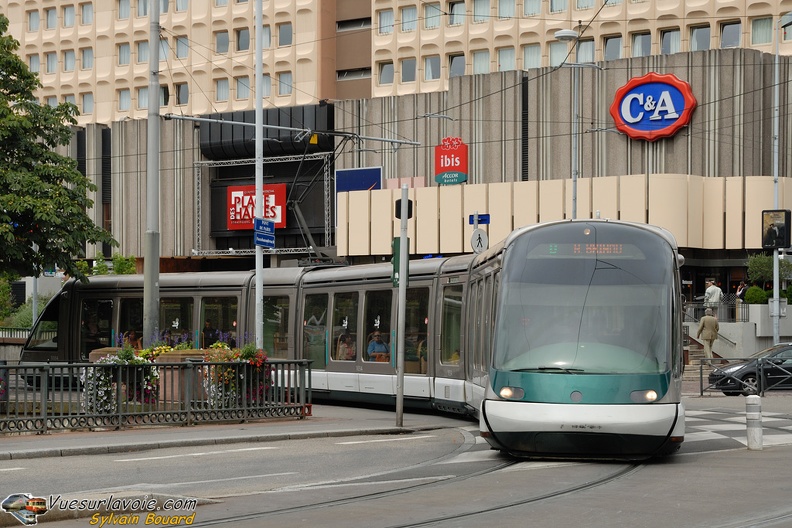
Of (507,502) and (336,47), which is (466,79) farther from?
(507,502)

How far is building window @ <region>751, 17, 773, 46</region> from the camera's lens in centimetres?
5553

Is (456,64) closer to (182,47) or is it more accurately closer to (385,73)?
(385,73)

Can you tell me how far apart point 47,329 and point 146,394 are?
14686 mm

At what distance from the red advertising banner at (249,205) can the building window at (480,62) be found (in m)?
11.2

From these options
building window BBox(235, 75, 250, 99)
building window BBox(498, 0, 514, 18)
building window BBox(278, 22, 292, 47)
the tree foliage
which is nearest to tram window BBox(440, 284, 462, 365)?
the tree foliage

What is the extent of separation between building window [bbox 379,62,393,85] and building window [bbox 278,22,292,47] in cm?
558

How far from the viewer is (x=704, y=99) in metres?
54.7

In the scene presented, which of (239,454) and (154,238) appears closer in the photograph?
(239,454)

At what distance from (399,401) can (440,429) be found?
1094 millimetres

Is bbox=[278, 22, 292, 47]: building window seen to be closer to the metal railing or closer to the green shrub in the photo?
the green shrub

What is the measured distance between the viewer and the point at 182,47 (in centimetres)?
7031

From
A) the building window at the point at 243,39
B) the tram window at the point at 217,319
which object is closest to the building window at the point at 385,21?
the building window at the point at 243,39

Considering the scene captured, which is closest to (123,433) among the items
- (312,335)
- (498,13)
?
(312,335)

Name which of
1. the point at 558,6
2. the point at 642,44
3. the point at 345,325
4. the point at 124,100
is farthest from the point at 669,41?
the point at 345,325
